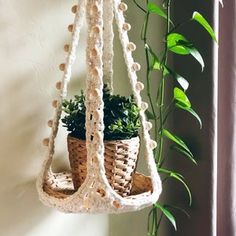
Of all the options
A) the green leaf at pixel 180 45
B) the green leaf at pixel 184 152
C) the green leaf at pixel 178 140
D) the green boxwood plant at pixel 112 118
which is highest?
the green leaf at pixel 180 45

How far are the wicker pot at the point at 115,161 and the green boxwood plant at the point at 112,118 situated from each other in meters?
0.02

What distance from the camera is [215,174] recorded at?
1118 mm

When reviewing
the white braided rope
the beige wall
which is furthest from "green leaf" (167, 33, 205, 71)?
the beige wall

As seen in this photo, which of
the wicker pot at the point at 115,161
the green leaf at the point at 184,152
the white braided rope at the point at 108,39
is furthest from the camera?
the green leaf at the point at 184,152

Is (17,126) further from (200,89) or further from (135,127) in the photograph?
(200,89)

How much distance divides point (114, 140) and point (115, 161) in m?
0.04

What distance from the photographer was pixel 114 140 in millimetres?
852

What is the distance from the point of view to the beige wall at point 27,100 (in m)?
0.90

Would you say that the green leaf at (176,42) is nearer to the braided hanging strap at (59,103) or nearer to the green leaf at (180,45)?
the green leaf at (180,45)

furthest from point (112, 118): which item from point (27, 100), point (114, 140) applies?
point (27, 100)

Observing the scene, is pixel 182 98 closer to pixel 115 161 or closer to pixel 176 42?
pixel 176 42

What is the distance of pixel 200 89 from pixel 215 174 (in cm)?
24

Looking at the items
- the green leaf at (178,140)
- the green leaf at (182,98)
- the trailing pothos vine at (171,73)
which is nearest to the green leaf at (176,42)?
the trailing pothos vine at (171,73)

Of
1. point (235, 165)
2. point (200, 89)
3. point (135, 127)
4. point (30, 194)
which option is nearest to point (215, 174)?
point (235, 165)
